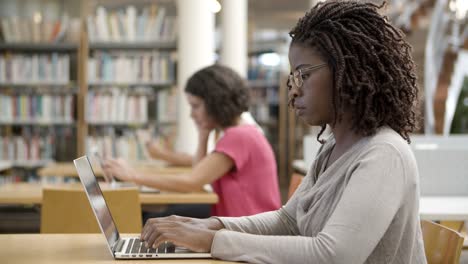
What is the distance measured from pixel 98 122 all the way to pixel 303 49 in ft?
17.6

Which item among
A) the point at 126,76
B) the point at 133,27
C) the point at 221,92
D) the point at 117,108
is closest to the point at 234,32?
the point at 133,27

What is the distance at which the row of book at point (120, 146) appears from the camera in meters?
6.62

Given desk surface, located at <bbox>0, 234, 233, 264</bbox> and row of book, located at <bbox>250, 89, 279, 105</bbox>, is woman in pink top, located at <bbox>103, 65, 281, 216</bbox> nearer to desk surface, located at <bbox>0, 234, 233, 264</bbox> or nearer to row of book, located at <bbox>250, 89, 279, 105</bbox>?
desk surface, located at <bbox>0, 234, 233, 264</bbox>

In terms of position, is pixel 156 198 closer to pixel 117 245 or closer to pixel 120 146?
pixel 117 245

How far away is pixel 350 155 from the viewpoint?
1525 millimetres

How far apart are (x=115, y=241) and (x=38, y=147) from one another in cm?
530

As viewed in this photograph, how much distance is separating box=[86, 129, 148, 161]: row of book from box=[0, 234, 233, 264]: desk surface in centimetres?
476

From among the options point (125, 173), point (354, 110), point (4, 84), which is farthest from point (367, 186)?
point (4, 84)

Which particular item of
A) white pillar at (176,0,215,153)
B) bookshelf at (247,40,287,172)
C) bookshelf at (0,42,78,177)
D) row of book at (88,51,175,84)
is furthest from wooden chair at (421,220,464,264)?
bookshelf at (247,40,287,172)

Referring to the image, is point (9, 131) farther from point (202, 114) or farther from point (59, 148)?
point (202, 114)

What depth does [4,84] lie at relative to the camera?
6.79m

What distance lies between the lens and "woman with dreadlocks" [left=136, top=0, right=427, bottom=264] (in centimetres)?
139

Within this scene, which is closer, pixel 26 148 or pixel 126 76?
pixel 126 76

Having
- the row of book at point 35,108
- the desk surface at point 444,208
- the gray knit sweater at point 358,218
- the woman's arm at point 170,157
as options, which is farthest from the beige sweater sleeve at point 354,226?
the row of book at point 35,108
